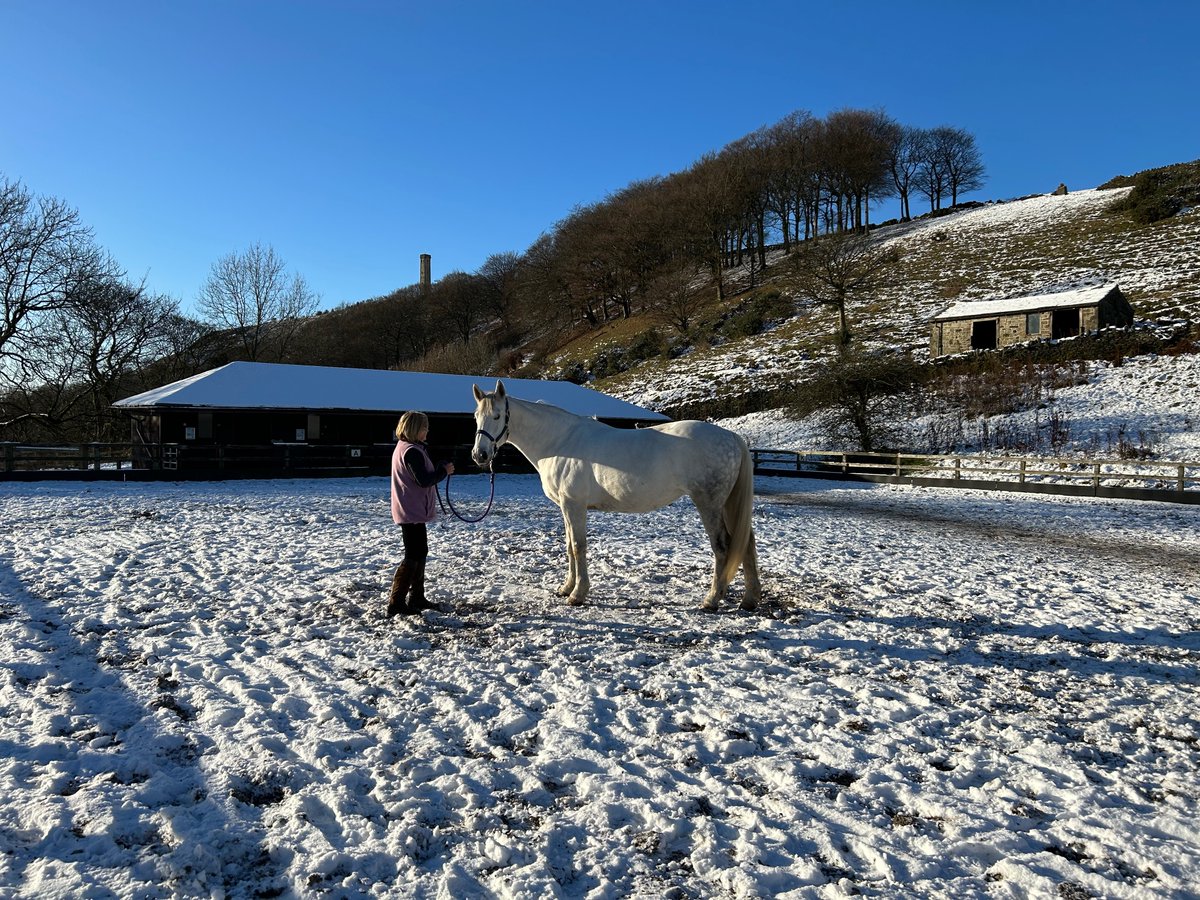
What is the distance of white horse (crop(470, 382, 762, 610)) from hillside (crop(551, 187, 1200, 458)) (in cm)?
2577

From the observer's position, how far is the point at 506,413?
650 cm

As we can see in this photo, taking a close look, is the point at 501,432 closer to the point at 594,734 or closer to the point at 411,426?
the point at 411,426

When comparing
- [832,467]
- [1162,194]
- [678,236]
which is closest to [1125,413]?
[832,467]

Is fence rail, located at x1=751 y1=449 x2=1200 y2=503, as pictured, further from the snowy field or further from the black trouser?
the black trouser

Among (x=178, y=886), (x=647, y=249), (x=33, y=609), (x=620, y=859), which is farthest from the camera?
(x=647, y=249)

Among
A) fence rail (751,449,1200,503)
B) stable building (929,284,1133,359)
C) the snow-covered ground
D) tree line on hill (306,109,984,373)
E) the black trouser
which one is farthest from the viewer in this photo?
tree line on hill (306,109,984,373)

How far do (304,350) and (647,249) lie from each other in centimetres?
3287

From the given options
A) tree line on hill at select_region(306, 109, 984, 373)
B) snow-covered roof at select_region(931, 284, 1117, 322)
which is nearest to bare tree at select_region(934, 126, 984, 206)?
tree line on hill at select_region(306, 109, 984, 373)

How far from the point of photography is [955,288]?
45125mm

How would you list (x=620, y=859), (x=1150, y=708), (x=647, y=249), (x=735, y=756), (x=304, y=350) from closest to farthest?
1. (x=620, y=859)
2. (x=735, y=756)
3. (x=1150, y=708)
4. (x=304, y=350)
5. (x=647, y=249)

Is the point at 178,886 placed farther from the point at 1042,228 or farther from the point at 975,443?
the point at 1042,228

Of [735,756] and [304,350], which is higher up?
[304,350]

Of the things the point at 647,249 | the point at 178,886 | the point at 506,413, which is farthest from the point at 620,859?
the point at 647,249

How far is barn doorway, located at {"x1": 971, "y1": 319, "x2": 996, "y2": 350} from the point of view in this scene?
34.2 m
